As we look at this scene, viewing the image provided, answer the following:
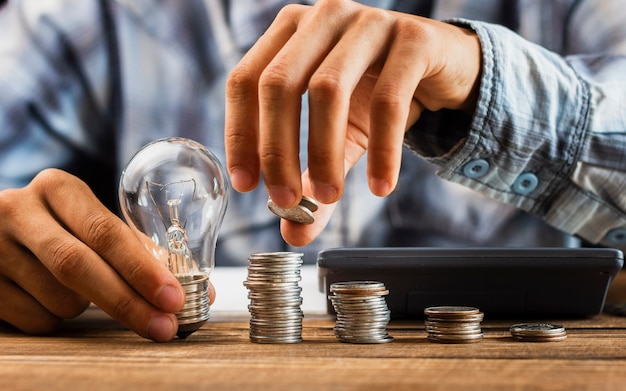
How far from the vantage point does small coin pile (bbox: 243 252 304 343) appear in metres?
0.71

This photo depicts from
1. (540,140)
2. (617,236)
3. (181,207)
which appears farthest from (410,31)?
(617,236)

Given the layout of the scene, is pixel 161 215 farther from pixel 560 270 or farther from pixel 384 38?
pixel 560 270

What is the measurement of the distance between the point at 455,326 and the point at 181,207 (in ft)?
1.02

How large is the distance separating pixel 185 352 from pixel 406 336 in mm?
226

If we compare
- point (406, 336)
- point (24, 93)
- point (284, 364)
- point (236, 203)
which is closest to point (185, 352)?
point (284, 364)

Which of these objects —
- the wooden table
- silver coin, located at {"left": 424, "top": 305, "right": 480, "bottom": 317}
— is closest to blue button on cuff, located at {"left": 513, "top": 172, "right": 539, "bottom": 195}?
the wooden table

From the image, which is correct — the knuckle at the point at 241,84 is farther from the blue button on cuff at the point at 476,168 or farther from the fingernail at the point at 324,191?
the blue button on cuff at the point at 476,168

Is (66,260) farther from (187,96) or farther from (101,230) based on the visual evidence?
(187,96)

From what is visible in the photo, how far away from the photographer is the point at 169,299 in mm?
702

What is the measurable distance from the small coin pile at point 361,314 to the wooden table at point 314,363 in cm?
2

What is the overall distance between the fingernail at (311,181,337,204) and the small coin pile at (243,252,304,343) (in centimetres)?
7

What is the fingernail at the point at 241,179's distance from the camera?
0.76 metres

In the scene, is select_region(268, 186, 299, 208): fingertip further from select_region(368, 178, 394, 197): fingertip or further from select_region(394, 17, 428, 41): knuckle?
select_region(394, 17, 428, 41): knuckle

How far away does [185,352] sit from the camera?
65cm
